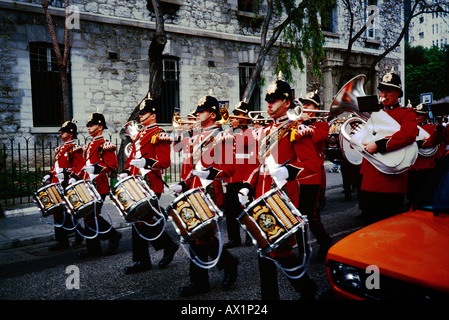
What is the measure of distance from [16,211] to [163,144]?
5.79m

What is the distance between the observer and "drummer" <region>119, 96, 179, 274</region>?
5.05m

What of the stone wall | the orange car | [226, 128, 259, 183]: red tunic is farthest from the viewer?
the stone wall

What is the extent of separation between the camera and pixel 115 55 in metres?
13.3

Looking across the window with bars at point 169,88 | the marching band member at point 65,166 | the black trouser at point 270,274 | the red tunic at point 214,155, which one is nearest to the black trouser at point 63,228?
the marching band member at point 65,166

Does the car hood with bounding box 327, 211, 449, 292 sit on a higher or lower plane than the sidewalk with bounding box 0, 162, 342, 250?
higher

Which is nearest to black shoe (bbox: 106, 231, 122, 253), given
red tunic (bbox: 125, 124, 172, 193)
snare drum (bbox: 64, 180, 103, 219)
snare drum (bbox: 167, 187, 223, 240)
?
snare drum (bbox: 64, 180, 103, 219)

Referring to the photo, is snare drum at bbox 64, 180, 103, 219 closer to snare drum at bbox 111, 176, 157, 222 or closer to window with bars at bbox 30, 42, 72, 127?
snare drum at bbox 111, 176, 157, 222

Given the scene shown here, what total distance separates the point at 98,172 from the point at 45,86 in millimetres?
8178

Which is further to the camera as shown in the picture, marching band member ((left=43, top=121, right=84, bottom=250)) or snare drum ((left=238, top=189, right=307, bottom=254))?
marching band member ((left=43, top=121, right=84, bottom=250))

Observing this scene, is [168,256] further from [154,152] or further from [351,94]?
[351,94]

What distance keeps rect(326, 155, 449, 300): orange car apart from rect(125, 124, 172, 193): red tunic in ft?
9.75

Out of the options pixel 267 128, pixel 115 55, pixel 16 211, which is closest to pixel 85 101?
pixel 115 55

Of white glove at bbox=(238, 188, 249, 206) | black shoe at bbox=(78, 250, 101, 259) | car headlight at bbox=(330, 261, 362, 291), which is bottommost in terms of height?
black shoe at bbox=(78, 250, 101, 259)
